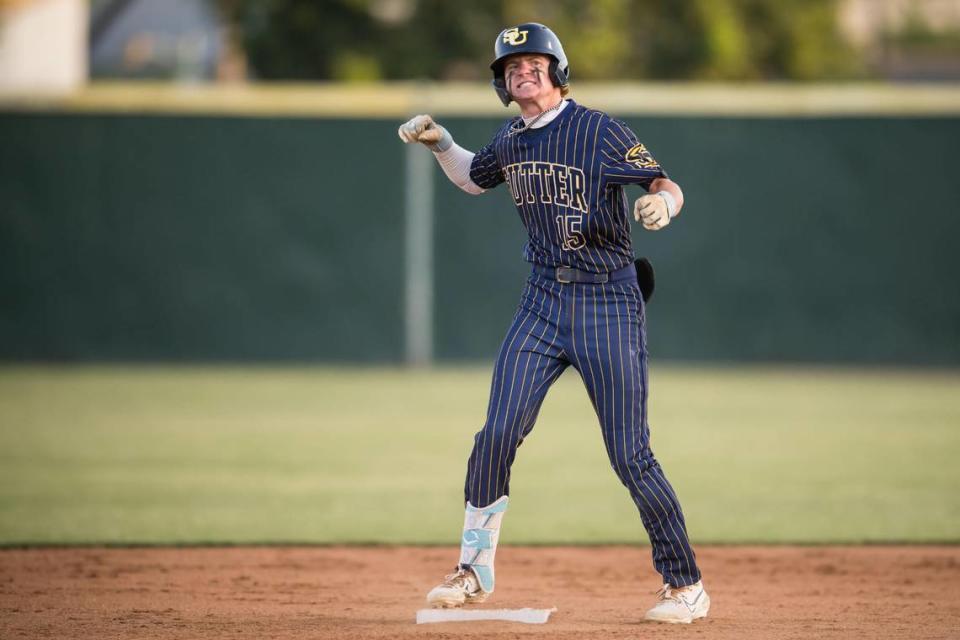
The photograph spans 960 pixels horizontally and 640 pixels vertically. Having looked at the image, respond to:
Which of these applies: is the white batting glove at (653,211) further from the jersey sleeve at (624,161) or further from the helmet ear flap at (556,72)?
the helmet ear flap at (556,72)

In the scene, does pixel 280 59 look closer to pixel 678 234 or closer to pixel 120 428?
pixel 678 234

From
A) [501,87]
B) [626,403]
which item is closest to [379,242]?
[501,87]

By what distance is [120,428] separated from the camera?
11656 millimetres

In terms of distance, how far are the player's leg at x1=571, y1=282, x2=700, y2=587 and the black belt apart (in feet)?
0.08

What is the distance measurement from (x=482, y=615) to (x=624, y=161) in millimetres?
1715

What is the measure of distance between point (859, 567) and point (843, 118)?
10.3 metres

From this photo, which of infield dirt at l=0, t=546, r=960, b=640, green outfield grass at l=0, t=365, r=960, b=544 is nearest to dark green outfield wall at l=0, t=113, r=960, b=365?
green outfield grass at l=0, t=365, r=960, b=544

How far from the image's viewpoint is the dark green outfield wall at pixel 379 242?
16.4 m

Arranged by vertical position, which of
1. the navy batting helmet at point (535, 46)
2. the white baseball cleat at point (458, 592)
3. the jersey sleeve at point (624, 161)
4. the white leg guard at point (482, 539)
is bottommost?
the white baseball cleat at point (458, 592)

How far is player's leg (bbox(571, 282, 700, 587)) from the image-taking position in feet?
17.7

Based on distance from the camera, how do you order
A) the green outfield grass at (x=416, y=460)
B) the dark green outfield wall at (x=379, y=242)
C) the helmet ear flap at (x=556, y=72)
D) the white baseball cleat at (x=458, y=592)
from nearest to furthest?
1. the helmet ear flap at (x=556, y=72)
2. the white baseball cleat at (x=458, y=592)
3. the green outfield grass at (x=416, y=460)
4. the dark green outfield wall at (x=379, y=242)

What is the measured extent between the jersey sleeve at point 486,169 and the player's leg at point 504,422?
46 cm

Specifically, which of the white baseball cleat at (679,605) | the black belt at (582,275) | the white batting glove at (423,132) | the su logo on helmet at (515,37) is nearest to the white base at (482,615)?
the white baseball cleat at (679,605)

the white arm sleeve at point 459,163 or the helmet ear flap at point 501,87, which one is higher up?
the helmet ear flap at point 501,87
